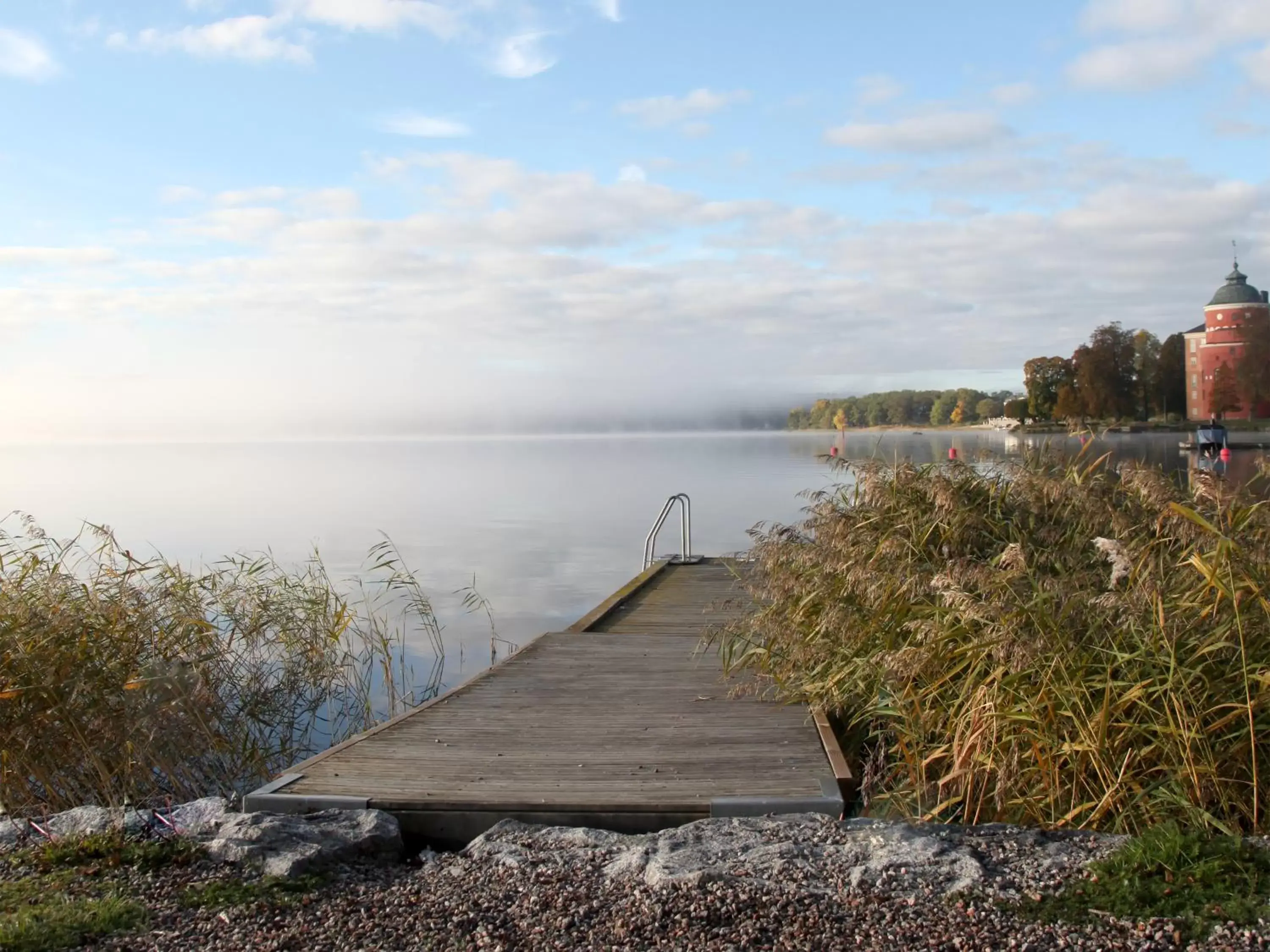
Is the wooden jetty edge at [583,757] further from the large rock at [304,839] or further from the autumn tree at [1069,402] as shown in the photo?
the autumn tree at [1069,402]

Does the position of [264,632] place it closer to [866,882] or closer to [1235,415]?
[866,882]

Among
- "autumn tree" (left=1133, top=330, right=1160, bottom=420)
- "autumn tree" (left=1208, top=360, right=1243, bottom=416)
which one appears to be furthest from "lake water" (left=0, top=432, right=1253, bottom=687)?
"autumn tree" (left=1133, top=330, right=1160, bottom=420)

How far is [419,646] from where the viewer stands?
9922 mm

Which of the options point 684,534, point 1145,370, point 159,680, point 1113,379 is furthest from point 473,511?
point 1145,370

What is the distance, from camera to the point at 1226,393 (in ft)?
235

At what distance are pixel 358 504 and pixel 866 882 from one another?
26.2 meters

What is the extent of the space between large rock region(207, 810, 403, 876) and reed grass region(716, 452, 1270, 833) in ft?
6.07

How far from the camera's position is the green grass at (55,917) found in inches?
102

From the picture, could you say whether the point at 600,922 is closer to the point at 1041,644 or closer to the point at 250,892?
the point at 250,892

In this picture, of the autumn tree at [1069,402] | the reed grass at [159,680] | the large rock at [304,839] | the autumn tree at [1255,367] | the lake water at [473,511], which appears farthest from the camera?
the autumn tree at [1255,367]

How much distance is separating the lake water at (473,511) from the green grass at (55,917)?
4.30 meters

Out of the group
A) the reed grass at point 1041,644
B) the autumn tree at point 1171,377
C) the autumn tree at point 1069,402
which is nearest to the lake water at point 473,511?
the reed grass at point 1041,644

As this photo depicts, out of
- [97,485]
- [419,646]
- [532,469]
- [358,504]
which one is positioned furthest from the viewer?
[532,469]

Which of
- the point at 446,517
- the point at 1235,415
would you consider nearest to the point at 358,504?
the point at 446,517
